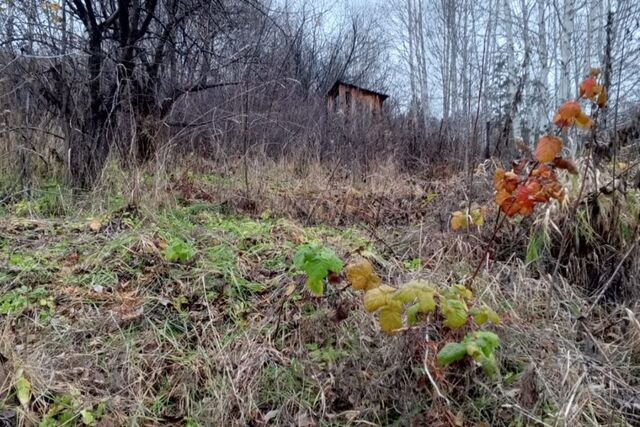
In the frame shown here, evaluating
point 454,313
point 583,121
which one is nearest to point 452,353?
point 454,313

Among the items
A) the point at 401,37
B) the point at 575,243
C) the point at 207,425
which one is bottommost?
the point at 207,425

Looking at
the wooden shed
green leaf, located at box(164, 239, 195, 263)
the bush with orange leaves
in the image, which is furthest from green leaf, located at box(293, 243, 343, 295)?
the wooden shed

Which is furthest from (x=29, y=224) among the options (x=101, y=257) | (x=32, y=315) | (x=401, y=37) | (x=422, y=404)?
(x=401, y=37)

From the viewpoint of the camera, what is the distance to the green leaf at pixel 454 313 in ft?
4.63

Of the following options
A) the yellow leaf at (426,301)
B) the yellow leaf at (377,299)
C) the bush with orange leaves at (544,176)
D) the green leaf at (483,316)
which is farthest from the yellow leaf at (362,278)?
the bush with orange leaves at (544,176)

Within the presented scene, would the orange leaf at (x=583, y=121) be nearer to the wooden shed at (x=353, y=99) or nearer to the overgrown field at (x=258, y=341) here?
the overgrown field at (x=258, y=341)

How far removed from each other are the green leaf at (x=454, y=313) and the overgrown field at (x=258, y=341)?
22cm

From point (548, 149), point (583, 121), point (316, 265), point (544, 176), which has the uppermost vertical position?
point (583, 121)

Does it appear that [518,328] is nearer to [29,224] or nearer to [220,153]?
[29,224]

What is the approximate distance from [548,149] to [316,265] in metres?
0.98

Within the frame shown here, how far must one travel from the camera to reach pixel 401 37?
19.9 m

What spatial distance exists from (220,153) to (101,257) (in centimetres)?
243

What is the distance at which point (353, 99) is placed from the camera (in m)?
8.55

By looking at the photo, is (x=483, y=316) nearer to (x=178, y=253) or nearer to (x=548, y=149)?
(x=548, y=149)
